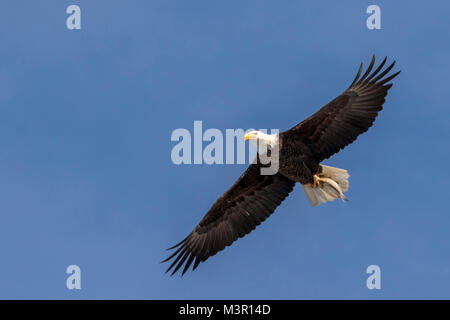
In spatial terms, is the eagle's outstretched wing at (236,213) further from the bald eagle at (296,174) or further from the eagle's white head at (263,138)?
the eagle's white head at (263,138)

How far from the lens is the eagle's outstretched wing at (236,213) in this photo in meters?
16.4

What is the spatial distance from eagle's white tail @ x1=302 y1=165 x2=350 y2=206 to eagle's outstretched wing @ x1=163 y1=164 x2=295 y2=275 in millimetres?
491

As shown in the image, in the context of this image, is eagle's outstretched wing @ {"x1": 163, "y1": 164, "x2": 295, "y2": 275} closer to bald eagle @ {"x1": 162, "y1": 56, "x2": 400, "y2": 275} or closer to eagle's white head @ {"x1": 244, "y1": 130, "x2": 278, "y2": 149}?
bald eagle @ {"x1": 162, "y1": 56, "x2": 400, "y2": 275}

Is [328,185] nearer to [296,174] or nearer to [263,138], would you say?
[296,174]

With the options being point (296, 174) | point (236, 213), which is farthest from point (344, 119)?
point (236, 213)

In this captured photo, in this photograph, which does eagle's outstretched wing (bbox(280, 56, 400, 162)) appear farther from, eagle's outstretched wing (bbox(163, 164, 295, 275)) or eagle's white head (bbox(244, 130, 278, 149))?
eagle's outstretched wing (bbox(163, 164, 295, 275))

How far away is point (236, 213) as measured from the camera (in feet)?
54.5

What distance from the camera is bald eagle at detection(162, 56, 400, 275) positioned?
50.5 ft

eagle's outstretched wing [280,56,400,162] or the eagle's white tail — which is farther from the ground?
eagle's outstretched wing [280,56,400,162]

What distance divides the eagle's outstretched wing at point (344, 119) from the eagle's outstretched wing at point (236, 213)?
4.26 ft

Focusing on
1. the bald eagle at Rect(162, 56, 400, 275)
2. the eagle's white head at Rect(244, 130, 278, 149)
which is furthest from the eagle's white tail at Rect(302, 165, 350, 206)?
the eagle's white head at Rect(244, 130, 278, 149)

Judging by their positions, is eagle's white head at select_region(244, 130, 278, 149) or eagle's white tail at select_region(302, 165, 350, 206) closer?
eagle's white head at select_region(244, 130, 278, 149)

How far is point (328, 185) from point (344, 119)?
4.81 ft
